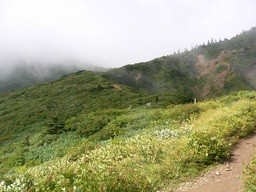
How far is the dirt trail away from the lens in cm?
851

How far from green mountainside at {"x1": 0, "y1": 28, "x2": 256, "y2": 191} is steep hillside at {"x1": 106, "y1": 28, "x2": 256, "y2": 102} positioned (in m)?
10.5

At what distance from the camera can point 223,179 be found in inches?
359

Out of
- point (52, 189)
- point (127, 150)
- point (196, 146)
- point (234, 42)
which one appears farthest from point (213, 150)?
point (234, 42)

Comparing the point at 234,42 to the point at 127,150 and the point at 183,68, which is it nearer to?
the point at 183,68

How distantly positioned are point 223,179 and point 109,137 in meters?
13.9

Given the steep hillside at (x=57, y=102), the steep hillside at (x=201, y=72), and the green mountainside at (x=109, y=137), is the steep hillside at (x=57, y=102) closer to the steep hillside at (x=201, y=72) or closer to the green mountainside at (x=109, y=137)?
the green mountainside at (x=109, y=137)

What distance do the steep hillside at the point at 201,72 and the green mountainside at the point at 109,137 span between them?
10545 mm

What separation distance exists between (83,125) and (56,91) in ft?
194

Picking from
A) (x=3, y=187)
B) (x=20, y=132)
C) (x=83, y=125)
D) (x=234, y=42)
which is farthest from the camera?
(x=234, y=42)

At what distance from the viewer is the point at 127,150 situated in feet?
38.7

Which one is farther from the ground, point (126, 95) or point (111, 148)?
point (111, 148)

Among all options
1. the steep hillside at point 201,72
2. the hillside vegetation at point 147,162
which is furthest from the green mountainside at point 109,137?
the steep hillside at point 201,72

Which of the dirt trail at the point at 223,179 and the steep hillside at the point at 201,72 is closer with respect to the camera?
the dirt trail at the point at 223,179

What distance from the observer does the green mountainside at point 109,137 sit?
826 centimetres
